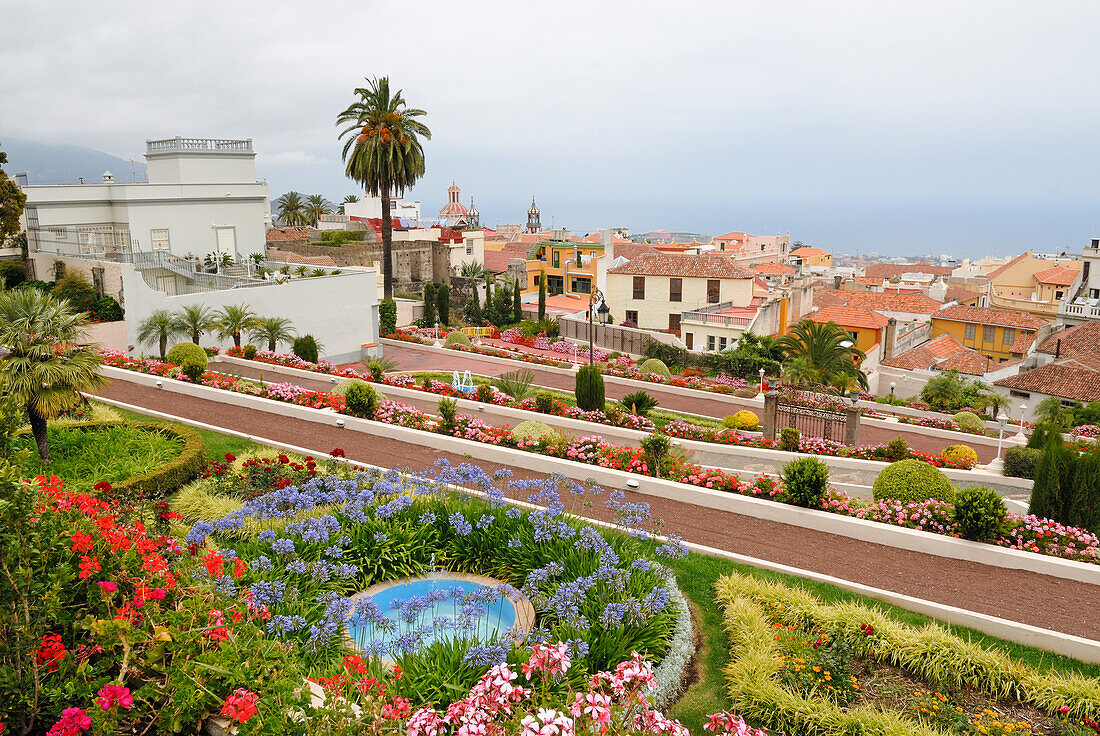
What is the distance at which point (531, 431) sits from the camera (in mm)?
14656

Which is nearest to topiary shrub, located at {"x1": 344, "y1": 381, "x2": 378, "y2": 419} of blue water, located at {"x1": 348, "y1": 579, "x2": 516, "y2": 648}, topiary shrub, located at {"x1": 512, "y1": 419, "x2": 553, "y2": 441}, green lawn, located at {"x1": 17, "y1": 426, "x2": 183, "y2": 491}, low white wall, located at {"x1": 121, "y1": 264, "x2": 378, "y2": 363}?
topiary shrub, located at {"x1": 512, "y1": 419, "x2": 553, "y2": 441}

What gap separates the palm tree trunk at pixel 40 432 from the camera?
1100cm

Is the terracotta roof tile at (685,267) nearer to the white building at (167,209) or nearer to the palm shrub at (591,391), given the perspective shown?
the white building at (167,209)

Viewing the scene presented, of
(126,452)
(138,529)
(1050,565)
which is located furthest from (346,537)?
(1050,565)

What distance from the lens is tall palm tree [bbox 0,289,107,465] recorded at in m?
10.9

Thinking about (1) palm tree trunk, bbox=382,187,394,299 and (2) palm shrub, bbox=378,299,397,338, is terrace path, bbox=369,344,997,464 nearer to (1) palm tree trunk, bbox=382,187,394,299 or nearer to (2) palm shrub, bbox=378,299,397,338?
(2) palm shrub, bbox=378,299,397,338

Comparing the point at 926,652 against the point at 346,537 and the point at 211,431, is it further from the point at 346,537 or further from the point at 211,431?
the point at 211,431

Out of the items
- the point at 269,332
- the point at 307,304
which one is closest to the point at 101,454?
the point at 269,332

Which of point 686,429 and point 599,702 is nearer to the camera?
point 599,702

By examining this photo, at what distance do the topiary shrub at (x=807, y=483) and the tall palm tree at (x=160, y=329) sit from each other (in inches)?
742

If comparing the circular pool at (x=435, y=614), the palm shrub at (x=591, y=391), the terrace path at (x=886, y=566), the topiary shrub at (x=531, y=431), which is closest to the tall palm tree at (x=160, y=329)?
the terrace path at (x=886, y=566)

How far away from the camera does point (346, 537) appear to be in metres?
8.33

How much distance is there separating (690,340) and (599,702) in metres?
42.6

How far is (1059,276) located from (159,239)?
82.3 metres
